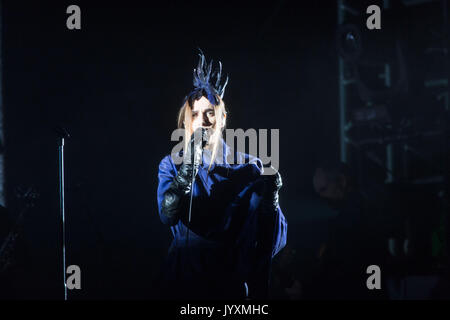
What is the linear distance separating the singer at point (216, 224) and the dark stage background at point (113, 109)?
1249 mm

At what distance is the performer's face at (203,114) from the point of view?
248cm

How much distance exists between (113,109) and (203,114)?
4.34ft

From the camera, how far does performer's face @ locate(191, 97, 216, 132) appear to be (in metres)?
2.48

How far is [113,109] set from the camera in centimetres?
357

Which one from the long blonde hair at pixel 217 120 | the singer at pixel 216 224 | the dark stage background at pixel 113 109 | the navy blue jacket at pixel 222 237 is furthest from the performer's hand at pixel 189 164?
the dark stage background at pixel 113 109

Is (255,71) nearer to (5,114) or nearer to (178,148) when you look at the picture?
(178,148)

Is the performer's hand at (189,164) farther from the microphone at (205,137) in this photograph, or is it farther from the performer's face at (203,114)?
the performer's face at (203,114)

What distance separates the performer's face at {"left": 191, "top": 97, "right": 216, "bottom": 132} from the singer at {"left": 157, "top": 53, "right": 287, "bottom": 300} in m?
0.04

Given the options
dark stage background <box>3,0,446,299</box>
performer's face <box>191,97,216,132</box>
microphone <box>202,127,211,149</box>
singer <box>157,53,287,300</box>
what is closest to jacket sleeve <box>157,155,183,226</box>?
singer <box>157,53,287,300</box>

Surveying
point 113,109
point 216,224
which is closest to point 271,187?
point 216,224

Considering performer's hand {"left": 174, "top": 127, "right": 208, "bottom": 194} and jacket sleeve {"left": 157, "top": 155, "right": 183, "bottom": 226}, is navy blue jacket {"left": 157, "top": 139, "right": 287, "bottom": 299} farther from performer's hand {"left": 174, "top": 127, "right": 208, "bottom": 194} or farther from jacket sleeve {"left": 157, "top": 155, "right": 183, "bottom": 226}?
performer's hand {"left": 174, "top": 127, "right": 208, "bottom": 194}

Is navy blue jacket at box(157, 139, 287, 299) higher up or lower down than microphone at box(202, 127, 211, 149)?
lower down
